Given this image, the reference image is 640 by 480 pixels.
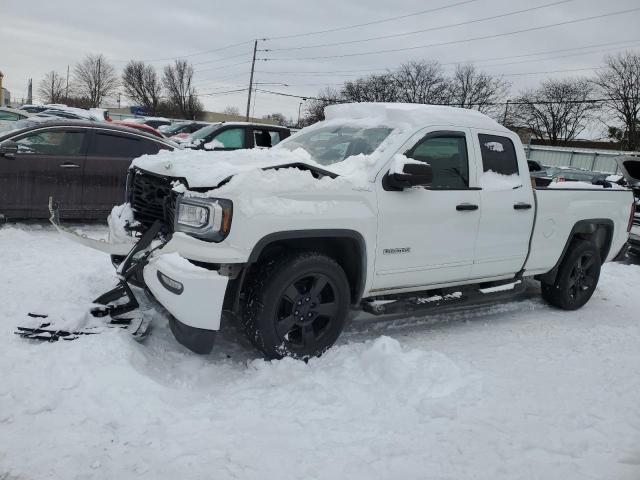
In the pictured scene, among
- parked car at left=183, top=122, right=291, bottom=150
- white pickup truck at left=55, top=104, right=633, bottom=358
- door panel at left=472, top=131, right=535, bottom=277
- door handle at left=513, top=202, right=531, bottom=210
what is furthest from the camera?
parked car at left=183, top=122, right=291, bottom=150

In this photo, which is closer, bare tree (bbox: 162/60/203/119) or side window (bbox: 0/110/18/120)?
side window (bbox: 0/110/18/120)

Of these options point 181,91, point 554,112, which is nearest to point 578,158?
point 554,112

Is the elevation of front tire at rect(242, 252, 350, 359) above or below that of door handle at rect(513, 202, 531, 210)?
below

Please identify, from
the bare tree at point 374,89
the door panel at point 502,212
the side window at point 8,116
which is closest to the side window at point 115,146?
the door panel at point 502,212

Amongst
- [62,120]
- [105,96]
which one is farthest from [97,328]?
[105,96]

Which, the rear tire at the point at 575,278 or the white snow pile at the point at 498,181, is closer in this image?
the white snow pile at the point at 498,181

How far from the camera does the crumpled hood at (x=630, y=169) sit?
31.2 feet

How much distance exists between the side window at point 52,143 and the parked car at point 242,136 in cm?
453

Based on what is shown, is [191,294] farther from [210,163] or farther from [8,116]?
[8,116]

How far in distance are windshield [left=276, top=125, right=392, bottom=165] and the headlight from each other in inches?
52.4

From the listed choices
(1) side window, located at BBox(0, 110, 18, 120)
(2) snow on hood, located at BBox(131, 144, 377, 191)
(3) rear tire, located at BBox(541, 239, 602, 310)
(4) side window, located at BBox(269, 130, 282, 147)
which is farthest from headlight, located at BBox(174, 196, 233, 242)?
(1) side window, located at BBox(0, 110, 18, 120)

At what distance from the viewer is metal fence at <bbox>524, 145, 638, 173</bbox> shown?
36.5 m

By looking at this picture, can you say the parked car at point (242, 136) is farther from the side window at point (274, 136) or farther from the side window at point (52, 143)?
the side window at point (52, 143)

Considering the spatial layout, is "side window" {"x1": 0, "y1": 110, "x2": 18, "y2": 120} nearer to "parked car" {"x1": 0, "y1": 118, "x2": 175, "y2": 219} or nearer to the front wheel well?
"parked car" {"x1": 0, "y1": 118, "x2": 175, "y2": 219}
